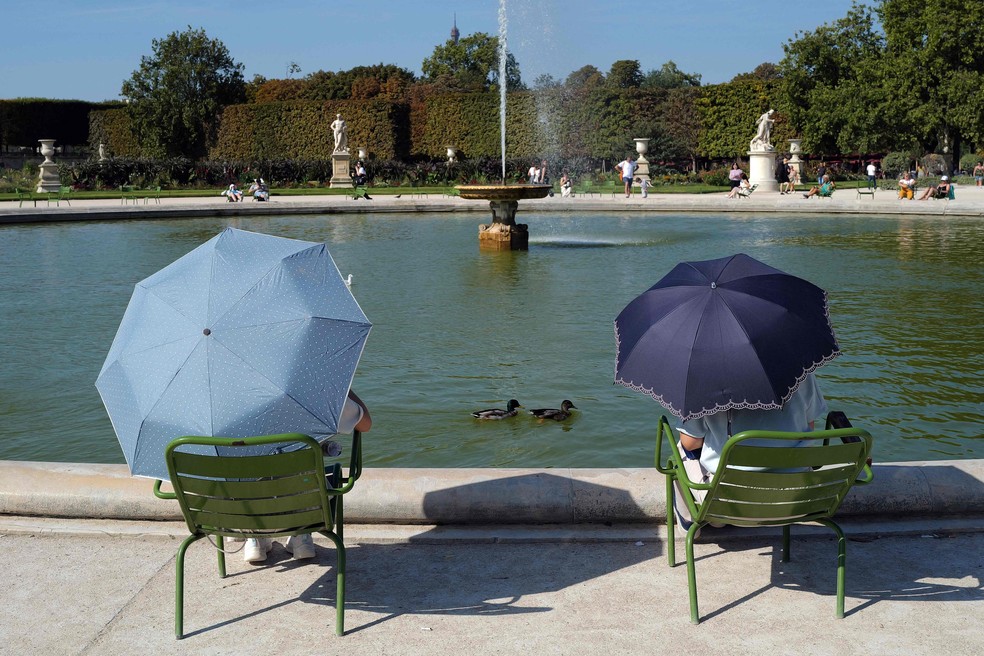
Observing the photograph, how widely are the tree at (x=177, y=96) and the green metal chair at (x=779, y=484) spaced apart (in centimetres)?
4724

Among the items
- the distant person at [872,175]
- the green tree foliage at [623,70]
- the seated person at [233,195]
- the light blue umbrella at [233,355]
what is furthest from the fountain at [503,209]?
the green tree foliage at [623,70]

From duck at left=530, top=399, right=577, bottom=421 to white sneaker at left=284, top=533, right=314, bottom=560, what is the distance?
265 centimetres

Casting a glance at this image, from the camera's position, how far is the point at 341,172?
3681cm

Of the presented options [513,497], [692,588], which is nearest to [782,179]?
[513,497]

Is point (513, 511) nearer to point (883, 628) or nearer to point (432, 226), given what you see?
point (883, 628)

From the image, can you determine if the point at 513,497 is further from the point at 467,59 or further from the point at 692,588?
the point at 467,59

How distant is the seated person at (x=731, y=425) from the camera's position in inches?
143

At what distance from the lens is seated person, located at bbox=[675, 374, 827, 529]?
11.9 ft

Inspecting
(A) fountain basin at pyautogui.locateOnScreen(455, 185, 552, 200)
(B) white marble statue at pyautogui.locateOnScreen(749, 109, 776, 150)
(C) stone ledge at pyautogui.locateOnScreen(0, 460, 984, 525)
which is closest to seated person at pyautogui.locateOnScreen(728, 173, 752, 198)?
(B) white marble statue at pyautogui.locateOnScreen(749, 109, 776, 150)

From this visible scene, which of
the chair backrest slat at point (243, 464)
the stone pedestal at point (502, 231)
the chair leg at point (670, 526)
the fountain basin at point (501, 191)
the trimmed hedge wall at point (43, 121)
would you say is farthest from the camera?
the trimmed hedge wall at point (43, 121)

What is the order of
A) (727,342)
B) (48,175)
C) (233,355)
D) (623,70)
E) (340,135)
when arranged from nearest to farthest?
(233,355) < (727,342) < (48,175) < (340,135) < (623,70)

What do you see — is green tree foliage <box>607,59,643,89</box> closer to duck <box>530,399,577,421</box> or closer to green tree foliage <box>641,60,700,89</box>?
green tree foliage <box>641,60,700,89</box>

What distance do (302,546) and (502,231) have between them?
12474 millimetres

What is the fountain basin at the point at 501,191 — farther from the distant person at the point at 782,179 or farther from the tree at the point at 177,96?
the tree at the point at 177,96
